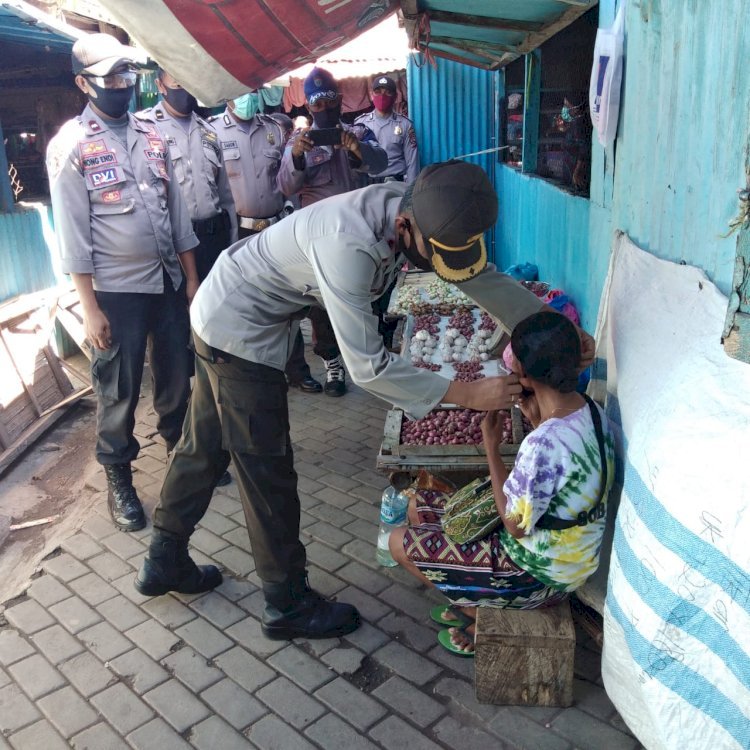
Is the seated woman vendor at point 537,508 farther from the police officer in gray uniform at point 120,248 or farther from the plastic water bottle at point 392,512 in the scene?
the police officer in gray uniform at point 120,248

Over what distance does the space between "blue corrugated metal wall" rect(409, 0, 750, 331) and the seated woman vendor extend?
53cm

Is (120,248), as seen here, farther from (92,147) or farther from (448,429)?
(448,429)

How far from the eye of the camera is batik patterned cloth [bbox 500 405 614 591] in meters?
2.34

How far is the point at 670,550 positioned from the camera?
1752 mm

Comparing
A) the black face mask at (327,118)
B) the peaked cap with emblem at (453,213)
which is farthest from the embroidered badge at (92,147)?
the black face mask at (327,118)

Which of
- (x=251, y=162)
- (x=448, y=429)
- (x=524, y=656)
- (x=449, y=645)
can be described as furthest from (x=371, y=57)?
(x=524, y=656)

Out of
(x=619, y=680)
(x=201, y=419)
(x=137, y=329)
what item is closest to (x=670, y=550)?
(x=619, y=680)

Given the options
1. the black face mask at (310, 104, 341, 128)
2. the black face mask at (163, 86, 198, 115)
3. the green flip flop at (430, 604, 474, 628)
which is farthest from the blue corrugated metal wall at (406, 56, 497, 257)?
the green flip flop at (430, 604, 474, 628)

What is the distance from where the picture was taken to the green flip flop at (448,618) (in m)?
3.04

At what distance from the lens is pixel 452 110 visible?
8.85m

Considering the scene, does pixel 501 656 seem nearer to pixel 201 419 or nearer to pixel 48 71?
pixel 201 419

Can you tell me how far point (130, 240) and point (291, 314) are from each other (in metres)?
1.53

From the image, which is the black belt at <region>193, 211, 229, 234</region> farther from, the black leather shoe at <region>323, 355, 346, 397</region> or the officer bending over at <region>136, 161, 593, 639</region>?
the officer bending over at <region>136, 161, 593, 639</region>

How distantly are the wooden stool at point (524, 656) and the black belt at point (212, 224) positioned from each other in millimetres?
3563
